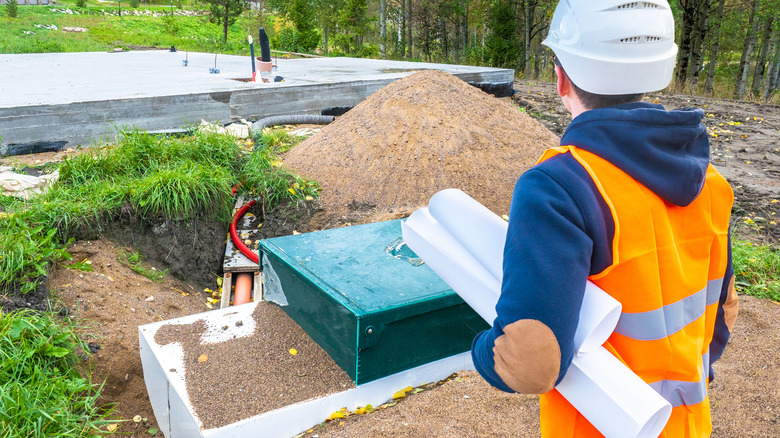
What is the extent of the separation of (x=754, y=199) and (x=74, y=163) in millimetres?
6480

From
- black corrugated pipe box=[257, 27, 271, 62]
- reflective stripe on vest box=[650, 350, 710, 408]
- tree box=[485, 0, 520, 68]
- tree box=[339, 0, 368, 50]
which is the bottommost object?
reflective stripe on vest box=[650, 350, 710, 408]

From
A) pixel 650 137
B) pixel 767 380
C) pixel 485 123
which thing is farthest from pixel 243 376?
pixel 485 123

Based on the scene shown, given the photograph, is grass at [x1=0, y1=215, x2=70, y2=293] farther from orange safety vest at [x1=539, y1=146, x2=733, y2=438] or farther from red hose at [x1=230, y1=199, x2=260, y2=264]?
orange safety vest at [x1=539, y1=146, x2=733, y2=438]

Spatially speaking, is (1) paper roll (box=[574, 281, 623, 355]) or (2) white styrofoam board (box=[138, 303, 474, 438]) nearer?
(1) paper roll (box=[574, 281, 623, 355])

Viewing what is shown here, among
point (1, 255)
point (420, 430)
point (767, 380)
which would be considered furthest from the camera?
point (1, 255)

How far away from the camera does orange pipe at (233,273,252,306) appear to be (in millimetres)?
3885

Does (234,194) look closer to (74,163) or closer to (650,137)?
(74,163)

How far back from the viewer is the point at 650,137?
98cm

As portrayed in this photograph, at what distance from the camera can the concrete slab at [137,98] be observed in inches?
228

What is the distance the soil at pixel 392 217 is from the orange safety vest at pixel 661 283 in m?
1.23

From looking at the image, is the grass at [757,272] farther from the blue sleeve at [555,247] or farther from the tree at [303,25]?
the tree at [303,25]

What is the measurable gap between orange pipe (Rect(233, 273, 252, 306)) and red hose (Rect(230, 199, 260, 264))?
16 centimetres

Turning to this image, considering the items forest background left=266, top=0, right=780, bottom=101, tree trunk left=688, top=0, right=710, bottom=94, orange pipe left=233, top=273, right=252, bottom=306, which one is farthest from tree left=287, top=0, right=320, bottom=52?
orange pipe left=233, top=273, right=252, bottom=306

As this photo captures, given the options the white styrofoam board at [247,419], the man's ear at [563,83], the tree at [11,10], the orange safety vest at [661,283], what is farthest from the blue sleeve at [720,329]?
the tree at [11,10]
